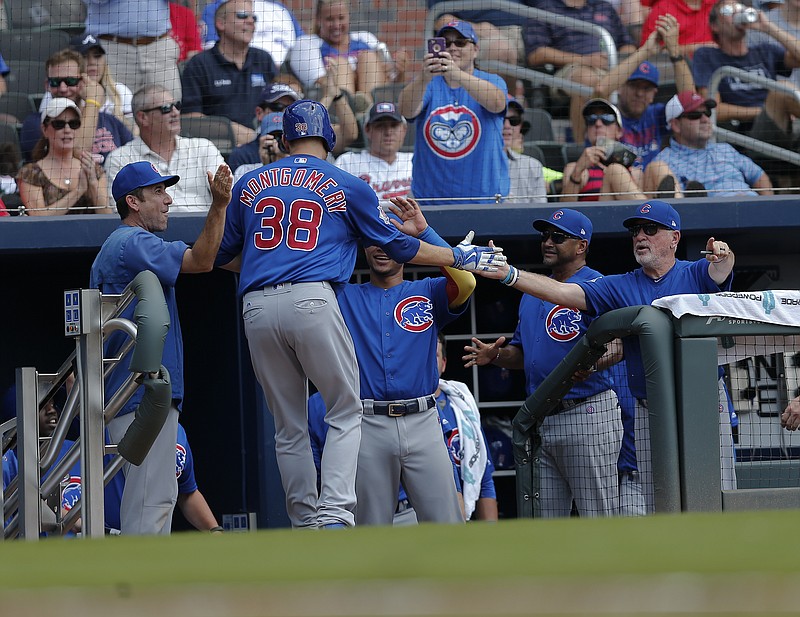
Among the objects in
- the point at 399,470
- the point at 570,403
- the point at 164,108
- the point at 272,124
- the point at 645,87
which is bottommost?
the point at 399,470

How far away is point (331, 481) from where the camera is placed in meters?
4.37

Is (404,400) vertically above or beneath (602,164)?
beneath

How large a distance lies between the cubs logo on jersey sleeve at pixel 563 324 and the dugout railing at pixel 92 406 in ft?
7.80

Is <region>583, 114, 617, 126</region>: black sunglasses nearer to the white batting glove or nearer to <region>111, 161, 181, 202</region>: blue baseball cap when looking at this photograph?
the white batting glove

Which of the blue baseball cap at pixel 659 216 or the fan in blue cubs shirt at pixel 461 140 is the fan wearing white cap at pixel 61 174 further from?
the blue baseball cap at pixel 659 216

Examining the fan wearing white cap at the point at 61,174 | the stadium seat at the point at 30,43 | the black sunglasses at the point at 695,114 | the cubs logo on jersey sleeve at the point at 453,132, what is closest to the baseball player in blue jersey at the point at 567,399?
the cubs logo on jersey sleeve at the point at 453,132

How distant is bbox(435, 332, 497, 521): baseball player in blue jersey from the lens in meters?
6.45

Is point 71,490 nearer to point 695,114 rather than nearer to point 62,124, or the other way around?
point 62,124

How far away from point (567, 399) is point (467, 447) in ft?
2.92

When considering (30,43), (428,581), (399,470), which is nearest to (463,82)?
(399,470)

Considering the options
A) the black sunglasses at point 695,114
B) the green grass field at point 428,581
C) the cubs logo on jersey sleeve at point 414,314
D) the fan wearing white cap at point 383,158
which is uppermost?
the black sunglasses at point 695,114

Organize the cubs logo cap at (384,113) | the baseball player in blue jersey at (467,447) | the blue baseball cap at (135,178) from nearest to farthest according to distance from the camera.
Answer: the blue baseball cap at (135,178)
the baseball player in blue jersey at (467,447)
the cubs logo cap at (384,113)

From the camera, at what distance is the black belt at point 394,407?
17.9ft

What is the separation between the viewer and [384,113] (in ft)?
25.2
